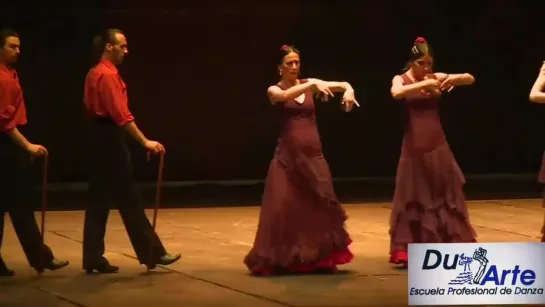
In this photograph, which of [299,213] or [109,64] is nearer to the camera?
[109,64]

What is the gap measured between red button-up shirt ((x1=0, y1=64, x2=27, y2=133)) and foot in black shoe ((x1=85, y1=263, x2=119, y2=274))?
3.67 feet

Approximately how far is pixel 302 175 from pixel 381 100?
6002mm

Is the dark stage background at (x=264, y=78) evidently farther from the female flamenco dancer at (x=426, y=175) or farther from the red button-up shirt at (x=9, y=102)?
the female flamenco dancer at (x=426, y=175)

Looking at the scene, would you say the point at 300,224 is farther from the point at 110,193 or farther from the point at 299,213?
the point at 110,193

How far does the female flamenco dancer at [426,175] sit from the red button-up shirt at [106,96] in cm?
191

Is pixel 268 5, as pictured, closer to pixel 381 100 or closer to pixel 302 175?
pixel 381 100

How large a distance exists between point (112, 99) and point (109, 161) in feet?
1.47

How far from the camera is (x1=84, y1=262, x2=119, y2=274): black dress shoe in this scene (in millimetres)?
8797

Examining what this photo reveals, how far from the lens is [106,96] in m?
8.48

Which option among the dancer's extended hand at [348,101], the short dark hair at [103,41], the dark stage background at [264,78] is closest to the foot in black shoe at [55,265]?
the short dark hair at [103,41]

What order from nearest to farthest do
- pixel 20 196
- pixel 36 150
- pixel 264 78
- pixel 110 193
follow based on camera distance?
pixel 36 150 < pixel 20 196 < pixel 110 193 < pixel 264 78

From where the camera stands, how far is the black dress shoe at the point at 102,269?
A: 880 centimetres

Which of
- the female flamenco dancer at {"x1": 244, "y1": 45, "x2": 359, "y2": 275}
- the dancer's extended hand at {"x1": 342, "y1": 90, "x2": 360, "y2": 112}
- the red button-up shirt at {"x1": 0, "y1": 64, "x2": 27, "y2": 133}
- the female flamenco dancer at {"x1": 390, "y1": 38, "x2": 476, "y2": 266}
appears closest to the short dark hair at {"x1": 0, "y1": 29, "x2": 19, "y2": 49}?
the red button-up shirt at {"x1": 0, "y1": 64, "x2": 27, "y2": 133}

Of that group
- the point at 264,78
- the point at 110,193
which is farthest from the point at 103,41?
the point at 264,78
